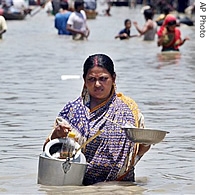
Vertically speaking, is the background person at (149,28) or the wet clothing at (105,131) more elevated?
the wet clothing at (105,131)

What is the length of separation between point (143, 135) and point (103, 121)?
1.14 feet

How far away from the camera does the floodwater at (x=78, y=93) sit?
7066 millimetres

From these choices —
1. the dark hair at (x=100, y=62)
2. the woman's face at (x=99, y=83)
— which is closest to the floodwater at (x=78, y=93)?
the woman's face at (x=99, y=83)

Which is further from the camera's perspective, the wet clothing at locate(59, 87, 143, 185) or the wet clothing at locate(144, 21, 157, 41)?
the wet clothing at locate(144, 21, 157, 41)

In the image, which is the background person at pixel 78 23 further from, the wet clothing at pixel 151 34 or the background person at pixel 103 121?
the background person at pixel 103 121

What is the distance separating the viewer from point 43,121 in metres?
10.1

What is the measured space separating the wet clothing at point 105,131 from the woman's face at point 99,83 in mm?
63

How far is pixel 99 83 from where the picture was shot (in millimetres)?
6070

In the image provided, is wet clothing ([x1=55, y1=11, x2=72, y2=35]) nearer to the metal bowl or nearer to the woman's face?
the woman's face

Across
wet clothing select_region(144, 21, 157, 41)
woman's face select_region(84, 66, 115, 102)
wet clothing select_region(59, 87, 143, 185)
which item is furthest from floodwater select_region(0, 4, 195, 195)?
woman's face select_region(84, 66, 115, 102)

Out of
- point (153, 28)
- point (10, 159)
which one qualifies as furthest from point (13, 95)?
point (153, 28)

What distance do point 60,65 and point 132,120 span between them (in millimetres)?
11043

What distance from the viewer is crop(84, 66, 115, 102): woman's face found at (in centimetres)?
608
